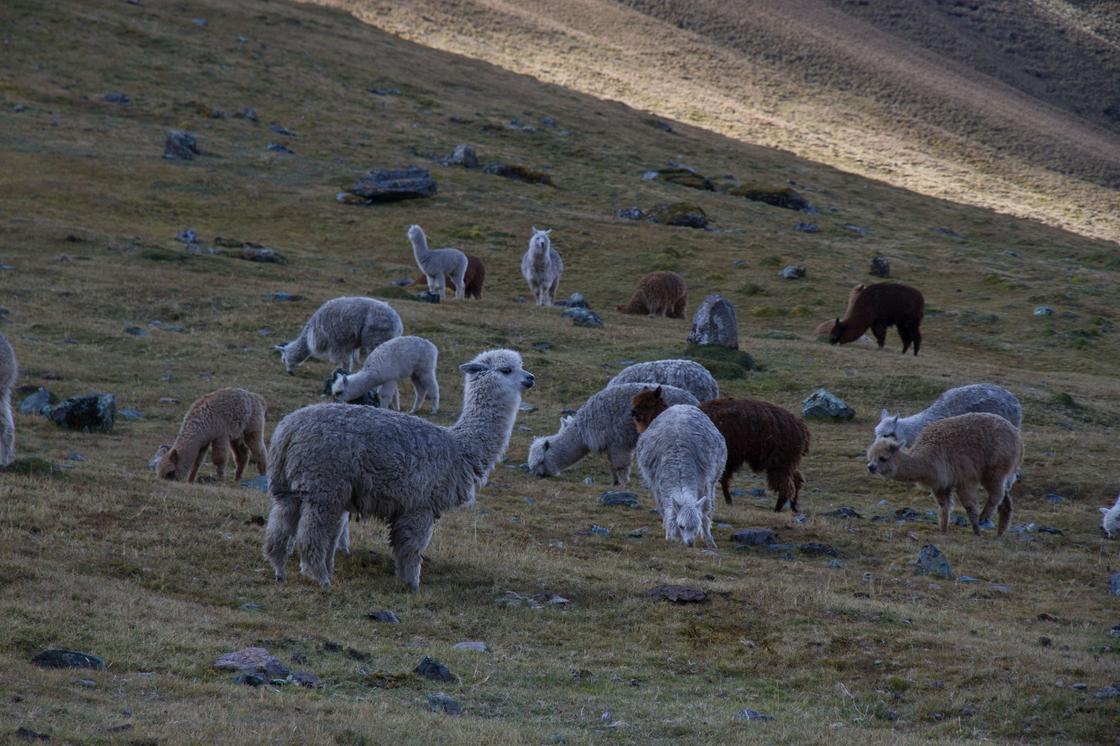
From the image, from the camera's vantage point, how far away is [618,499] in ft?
54.7

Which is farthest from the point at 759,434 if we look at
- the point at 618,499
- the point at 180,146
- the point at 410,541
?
the point at 180,146

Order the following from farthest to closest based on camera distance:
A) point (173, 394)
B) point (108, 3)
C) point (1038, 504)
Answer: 1. point (108, 3)
2. point (173, 394)
3. point (1038, 504)

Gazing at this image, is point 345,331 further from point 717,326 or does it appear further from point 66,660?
point 66,660

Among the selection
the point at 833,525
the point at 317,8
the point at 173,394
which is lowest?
the point at 173,394

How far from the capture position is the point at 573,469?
19.3m

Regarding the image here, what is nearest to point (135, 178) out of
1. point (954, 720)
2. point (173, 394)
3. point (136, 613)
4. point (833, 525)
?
point (173, 394)

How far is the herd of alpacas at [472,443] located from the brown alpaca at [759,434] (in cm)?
2

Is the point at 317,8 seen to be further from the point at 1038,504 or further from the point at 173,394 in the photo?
the point at 1038,504

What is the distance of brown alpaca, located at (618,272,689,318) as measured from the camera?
35.7 meters

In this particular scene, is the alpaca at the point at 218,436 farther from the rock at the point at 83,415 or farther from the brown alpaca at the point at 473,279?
the brown alpaca at the point at 473,279

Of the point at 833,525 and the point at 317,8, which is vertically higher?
the point at 317,8

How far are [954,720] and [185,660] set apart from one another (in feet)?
18.4

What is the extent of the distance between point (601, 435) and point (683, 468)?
3.57m

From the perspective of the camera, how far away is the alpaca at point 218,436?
16.1m
